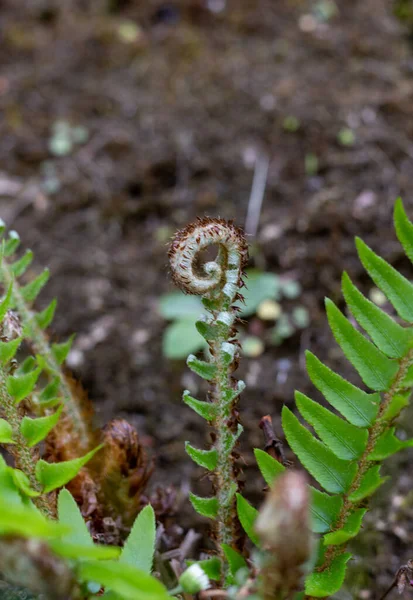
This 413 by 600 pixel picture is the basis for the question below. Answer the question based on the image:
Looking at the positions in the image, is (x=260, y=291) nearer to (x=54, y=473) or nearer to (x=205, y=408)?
(x=205, y=408)

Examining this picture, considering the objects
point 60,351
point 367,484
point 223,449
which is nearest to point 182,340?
point 60,351

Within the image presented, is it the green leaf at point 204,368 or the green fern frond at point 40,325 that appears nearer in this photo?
the green leaf at point 204,368

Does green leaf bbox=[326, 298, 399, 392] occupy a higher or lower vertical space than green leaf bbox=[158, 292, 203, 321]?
higher

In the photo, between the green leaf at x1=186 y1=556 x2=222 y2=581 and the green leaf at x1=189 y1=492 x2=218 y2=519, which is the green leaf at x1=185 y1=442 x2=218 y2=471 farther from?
the green leaf at x1=186 y1=556 x2=222 y2=581

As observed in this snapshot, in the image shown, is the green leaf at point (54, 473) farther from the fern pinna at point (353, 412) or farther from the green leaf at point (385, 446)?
the green leaf at point (385, 446)

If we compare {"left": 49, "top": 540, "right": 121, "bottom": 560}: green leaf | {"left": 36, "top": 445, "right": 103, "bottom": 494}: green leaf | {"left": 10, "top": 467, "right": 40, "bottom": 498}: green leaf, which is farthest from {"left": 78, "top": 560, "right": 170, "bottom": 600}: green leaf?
{"left": 36, "top": 445, "right": 103, "bottom": 494}: green leaf

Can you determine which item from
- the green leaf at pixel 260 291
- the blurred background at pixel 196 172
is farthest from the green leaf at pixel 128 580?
the green leaf at pixel 260 291
